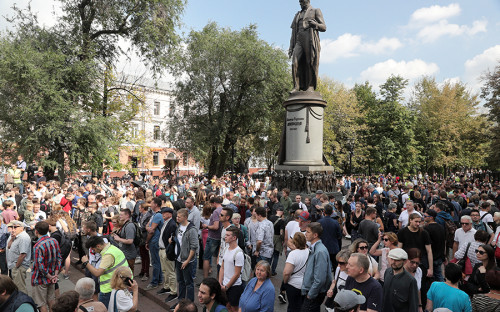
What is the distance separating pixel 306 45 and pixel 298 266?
1181 cm

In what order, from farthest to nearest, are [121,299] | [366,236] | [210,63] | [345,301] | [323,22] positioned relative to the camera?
1. [210,63]
2. [323,22]
3. [366,236]
4. [121,299]
5. [345,301]

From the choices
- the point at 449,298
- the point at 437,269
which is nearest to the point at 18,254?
the point at 449,298

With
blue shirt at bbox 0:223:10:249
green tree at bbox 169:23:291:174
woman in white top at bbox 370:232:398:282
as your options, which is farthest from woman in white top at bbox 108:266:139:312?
green tree at bbox 169:23:291:174

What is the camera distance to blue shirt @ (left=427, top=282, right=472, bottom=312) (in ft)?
12.4

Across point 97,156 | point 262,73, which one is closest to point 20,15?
point 97,156

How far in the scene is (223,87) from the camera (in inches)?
1183

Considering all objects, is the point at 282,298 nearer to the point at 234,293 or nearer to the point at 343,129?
the point at 234,293

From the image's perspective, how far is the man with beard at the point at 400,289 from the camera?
4.04 metres

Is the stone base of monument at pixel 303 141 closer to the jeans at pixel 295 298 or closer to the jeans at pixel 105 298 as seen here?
the jeans at pixel 295 298

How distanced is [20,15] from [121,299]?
72.0 feet

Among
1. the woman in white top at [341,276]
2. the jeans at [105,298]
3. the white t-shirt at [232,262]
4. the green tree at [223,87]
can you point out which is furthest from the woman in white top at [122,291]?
the green tree at [223,87]

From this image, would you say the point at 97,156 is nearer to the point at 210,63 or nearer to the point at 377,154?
the point at 210,63

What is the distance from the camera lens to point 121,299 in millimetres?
4371

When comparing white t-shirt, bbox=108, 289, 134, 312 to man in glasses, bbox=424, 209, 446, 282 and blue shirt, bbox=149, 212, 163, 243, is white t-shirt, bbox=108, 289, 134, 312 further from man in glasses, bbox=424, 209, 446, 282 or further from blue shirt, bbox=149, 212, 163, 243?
man in glasses, bbox=424, 209, 446, 282
